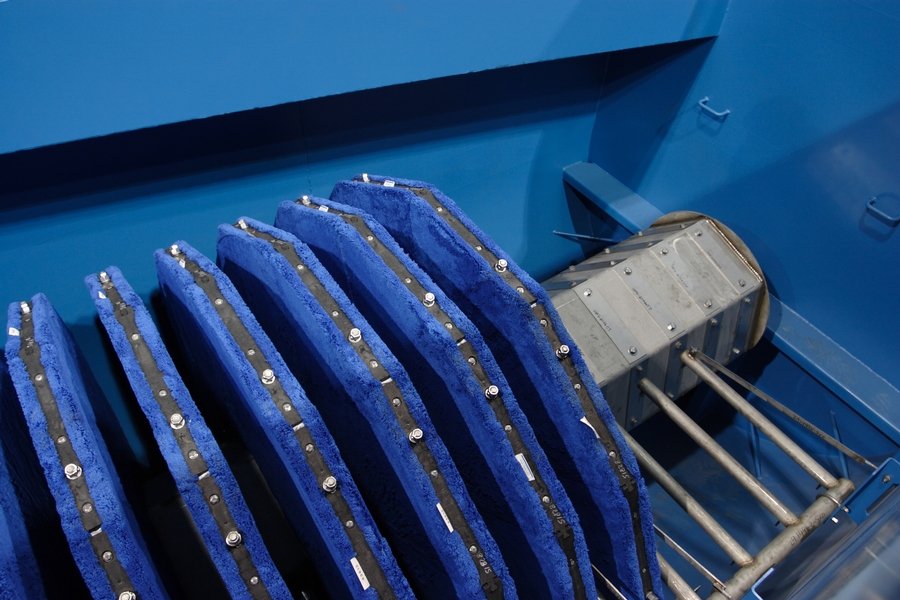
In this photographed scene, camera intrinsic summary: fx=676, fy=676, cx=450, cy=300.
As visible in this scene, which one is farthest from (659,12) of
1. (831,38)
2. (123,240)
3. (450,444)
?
(123,240)

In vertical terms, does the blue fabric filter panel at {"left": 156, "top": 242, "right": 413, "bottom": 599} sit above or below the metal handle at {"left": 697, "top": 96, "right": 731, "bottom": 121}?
below

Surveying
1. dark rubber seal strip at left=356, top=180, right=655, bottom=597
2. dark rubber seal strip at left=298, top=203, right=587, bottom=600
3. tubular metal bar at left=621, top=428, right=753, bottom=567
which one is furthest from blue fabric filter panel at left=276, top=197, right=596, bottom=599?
tubular metal bar at left=621, top=428, right=753, bottom=567

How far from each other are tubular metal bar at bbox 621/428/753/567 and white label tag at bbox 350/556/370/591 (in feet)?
1.90

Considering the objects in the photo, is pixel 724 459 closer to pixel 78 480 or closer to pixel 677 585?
pixel 677 585

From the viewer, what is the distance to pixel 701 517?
126 centimetres

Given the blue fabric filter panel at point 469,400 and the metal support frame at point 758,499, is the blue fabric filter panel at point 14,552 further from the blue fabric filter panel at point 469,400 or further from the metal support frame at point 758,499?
the metal support frame at point 758,499

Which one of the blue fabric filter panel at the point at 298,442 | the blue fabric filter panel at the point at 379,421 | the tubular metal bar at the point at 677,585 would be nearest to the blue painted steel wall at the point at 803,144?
the tubular metal bar at the point at 677,585

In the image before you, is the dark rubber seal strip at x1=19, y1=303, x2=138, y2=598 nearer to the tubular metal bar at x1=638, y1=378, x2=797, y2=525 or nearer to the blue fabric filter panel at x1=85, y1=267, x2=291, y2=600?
the blue fabric filter panel at x1=85, y1=267, x2=291, y2=600

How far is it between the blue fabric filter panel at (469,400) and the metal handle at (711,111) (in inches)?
35.6

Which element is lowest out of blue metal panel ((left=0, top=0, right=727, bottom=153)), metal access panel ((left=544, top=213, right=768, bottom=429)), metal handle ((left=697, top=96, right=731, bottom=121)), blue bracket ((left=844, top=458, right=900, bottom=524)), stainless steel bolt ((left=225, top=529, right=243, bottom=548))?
blue bracket ((left=844, top=458, right=900, bottom=524))

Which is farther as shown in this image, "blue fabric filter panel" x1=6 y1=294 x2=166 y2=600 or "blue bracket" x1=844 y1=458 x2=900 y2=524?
"blue bracket" x1=844 y1=458 x2=900 y2=524

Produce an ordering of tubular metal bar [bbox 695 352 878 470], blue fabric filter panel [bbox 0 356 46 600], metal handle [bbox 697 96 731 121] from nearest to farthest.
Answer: blue fabric filter panel [bbox 0 356 46 600]
tubular metal bar [bbox 695 352 878 470]
metal handle [bbox 697 96 731 121]

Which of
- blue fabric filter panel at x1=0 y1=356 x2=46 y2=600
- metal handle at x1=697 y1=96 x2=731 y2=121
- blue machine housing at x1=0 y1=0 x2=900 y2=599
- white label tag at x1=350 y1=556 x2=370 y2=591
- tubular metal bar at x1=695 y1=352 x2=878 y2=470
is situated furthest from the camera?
metal handle at x1=697 y1=96 x2=731 y2=121

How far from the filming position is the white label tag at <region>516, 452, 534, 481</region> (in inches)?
33.6
